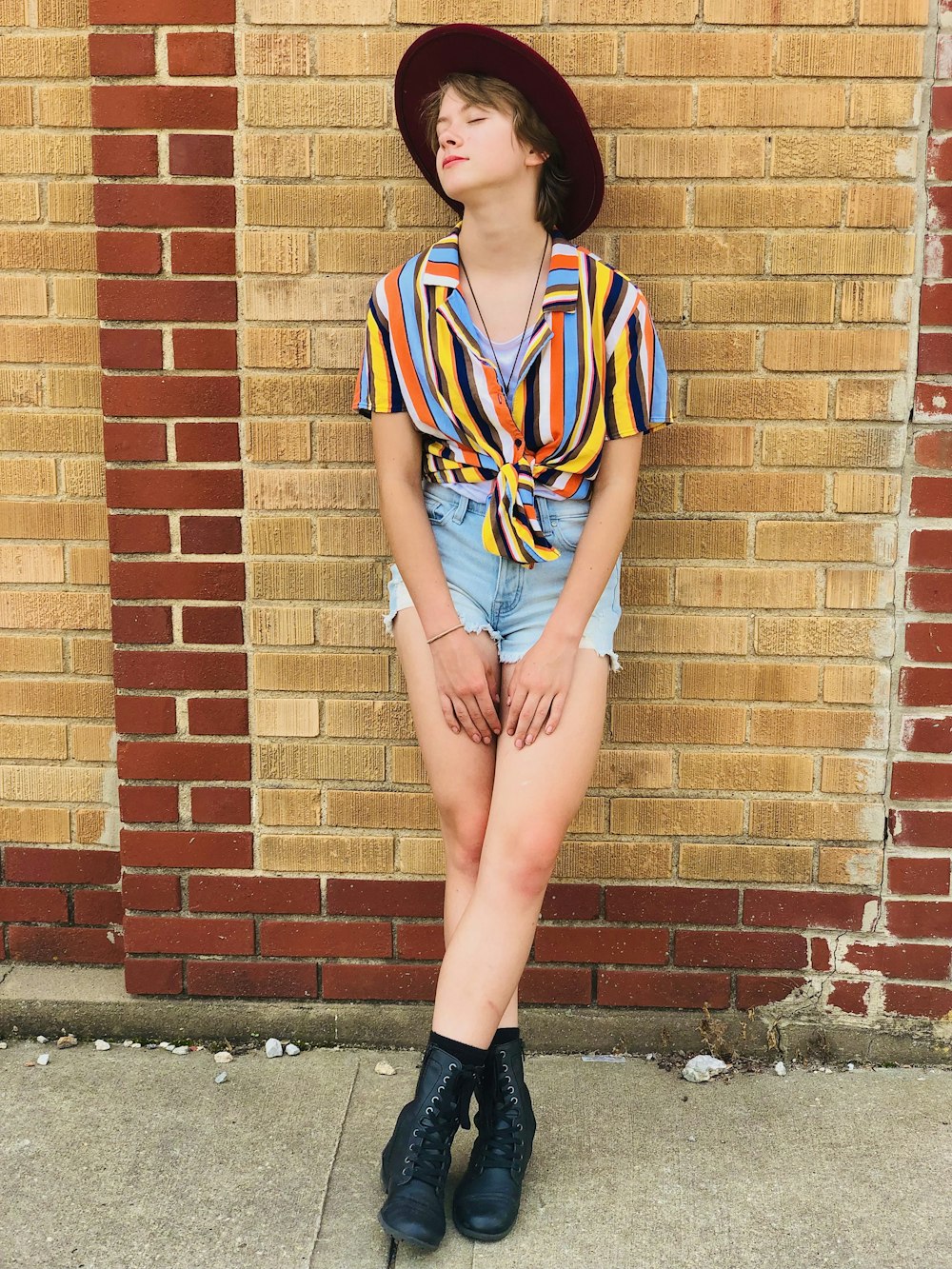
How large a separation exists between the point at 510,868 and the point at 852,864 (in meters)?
1.04

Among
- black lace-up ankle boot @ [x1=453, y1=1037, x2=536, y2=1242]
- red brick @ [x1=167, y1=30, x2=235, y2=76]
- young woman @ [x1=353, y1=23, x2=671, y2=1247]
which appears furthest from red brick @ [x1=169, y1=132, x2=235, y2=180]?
black lace-up ankle boot @ [x1=453, y1=1037, x2=536, y2=1242]

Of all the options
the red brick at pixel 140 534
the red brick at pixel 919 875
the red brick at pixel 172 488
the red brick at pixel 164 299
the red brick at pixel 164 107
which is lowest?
the red brick at pixel 919 875

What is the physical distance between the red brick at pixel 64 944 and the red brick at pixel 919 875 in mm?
2000

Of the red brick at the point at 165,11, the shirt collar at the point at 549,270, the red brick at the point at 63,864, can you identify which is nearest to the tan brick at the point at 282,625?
the red brick at the point at 63,864

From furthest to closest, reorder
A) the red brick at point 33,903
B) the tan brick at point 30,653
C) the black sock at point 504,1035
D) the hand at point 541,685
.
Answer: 1. the red brick at point 33,903
2. the tan brick at point 30,653
3. the black sock at point 504,1035
4. the hand at point 541,685

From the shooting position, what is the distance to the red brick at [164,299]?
2.75m

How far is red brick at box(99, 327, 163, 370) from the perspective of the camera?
2.77m

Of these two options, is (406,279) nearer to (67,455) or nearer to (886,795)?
(67,455)

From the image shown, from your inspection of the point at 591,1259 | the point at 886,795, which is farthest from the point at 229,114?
the point at 591,1259

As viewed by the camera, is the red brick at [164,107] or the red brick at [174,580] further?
the red brick at [174,580]

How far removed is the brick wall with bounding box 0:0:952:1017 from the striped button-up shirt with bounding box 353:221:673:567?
1.26 ft

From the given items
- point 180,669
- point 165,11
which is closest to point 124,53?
point 165,11

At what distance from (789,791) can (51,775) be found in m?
1.90

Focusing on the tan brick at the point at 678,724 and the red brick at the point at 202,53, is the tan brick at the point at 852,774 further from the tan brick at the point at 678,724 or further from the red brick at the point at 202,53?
the red brick at the point at 202,53
